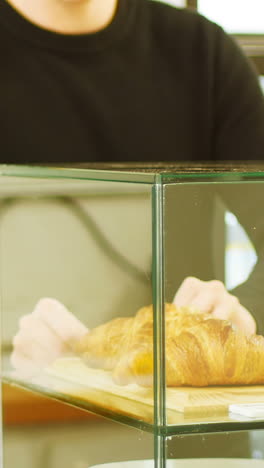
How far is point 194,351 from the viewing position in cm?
51

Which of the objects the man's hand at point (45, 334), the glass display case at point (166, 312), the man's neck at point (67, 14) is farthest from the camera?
the man's neck at point (67, 14)

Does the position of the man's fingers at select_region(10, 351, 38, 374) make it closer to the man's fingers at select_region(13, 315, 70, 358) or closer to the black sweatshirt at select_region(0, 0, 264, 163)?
the man's fingers at select_region(13, 315, 70, 358)

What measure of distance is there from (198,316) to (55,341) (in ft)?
0.43

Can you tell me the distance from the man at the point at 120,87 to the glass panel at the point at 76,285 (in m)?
0.42

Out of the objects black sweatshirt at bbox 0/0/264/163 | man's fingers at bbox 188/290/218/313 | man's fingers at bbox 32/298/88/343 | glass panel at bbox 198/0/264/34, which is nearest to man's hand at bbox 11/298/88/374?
man's fingers at bbox 32/298/88/343

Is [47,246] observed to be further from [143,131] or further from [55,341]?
[143,131]

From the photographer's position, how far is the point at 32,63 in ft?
3.57

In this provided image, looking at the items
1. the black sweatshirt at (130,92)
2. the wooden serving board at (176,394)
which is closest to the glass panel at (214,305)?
the wooden serving board at (176,394)

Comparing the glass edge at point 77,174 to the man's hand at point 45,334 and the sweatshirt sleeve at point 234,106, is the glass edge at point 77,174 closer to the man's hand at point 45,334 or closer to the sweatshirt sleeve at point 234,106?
the man's hand at point 45,334

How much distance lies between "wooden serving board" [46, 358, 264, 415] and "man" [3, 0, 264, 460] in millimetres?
589

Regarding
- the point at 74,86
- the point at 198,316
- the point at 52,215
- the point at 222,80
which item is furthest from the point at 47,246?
the point at 222,80

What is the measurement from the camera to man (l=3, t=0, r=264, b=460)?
108 cm

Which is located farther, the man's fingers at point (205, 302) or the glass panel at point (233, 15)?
the glass panel at point (233, 15)

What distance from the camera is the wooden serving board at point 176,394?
49 cm
